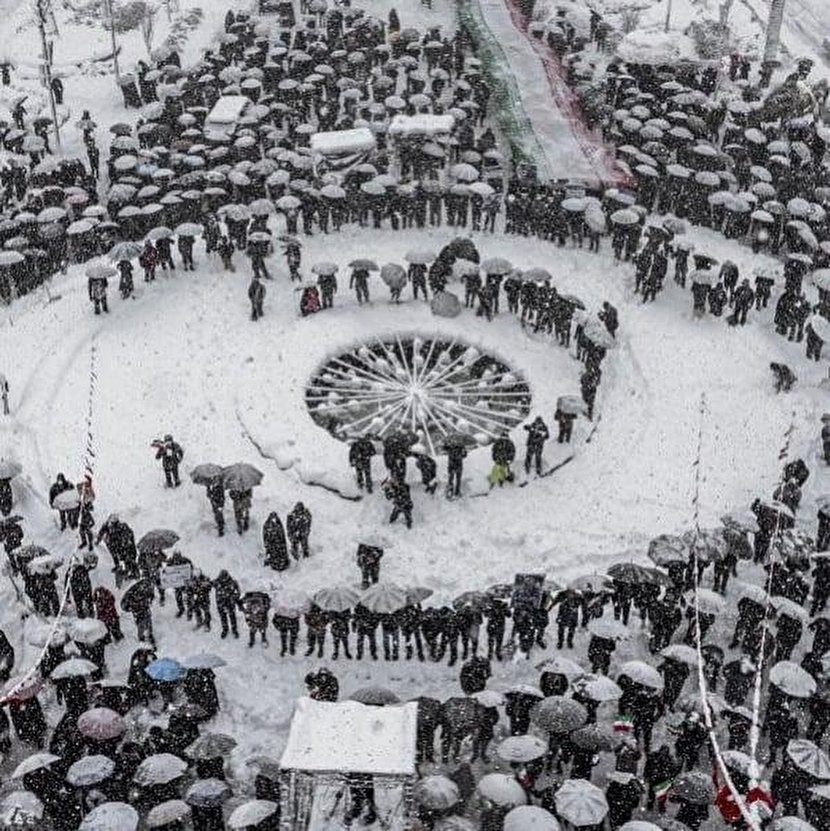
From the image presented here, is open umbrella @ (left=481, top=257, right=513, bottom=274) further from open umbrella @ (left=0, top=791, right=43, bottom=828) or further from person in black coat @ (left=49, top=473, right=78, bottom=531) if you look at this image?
open umbrella @ (left=0, top=791, right=43, bottom=828)

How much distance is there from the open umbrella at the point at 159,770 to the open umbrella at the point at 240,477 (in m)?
5.95

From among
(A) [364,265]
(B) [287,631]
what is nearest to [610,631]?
(B) [287,631]

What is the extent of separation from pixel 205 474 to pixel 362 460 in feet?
8.97

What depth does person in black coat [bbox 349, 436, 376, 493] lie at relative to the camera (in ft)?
61.4

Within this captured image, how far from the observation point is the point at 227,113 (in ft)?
103

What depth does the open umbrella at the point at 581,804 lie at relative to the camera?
11.6 metres

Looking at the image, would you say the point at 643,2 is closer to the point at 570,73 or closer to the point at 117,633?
the point at 570,73

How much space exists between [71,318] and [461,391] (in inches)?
361

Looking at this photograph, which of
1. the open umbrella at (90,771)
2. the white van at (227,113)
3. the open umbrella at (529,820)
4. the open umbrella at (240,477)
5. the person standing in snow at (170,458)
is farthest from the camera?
the white van at (227,113)

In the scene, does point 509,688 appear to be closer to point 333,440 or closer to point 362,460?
point 362,460

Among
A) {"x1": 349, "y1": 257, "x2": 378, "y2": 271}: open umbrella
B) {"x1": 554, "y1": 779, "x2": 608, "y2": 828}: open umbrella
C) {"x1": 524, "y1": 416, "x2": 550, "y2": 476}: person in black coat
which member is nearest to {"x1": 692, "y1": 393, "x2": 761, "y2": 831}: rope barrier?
{"x1": 554, "y1": 779, "x2": 608, "y2": 828}: open umbrella

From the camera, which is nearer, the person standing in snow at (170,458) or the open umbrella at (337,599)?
the open umbrella at (337,599)

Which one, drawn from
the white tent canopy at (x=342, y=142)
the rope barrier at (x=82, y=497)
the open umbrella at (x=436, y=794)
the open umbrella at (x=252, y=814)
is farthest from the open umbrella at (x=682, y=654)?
the white tent canopy at (x=342, y=142)

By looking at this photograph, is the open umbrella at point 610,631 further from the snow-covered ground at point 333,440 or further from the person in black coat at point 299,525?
the person in black coat at point 299,525
